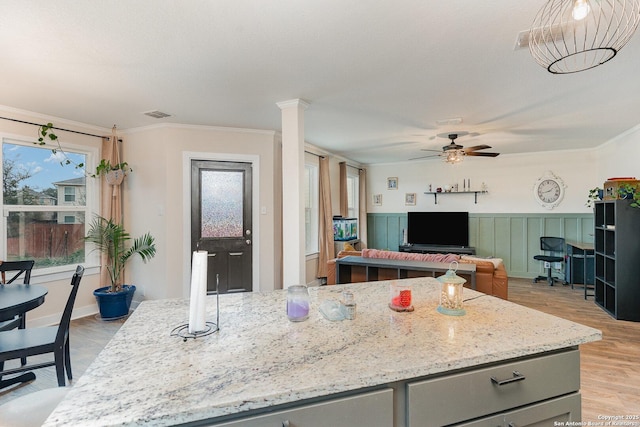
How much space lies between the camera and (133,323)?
4.62 ft

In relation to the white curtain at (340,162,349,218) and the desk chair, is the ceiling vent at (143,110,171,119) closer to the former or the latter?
the white curtain at (340,162,349,218)

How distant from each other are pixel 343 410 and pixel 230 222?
3.94 metres

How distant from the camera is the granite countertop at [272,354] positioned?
843 mm

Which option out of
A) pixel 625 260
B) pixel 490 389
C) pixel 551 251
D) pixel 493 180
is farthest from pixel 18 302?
pixel 551 251

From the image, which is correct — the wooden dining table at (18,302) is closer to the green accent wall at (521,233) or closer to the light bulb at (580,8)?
the light bulb at (580,8)

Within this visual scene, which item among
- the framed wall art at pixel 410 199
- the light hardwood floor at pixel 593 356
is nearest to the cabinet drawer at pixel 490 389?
the light hardwood floor at pixel 593 356

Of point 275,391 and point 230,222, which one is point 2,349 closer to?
point 275,391

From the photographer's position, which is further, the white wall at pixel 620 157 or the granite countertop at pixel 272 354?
the white wall at pixel 620 157

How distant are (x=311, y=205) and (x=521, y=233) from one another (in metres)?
4.24

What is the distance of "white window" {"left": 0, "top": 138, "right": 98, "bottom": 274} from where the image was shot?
12.2 feet

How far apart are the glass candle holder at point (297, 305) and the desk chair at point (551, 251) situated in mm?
5971

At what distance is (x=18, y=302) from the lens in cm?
214

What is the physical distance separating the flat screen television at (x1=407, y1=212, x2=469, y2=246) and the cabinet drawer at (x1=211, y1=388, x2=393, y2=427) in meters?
6.42

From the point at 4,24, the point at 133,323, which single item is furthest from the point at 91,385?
the point at 4,24
